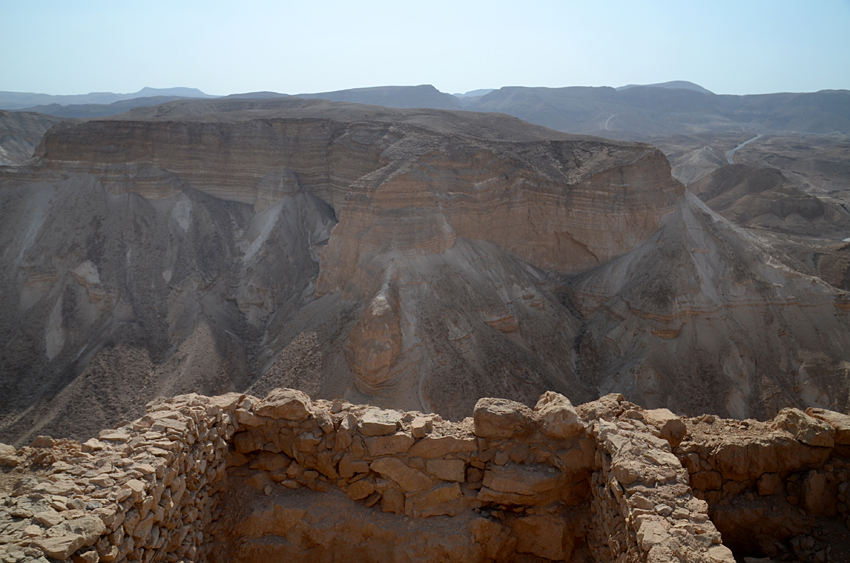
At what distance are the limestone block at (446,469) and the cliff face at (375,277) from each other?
386 inches

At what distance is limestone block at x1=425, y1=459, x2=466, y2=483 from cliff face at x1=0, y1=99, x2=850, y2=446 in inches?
386

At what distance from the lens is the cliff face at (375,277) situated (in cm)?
2048

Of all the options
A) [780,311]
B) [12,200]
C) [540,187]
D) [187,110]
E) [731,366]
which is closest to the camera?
[731,366]

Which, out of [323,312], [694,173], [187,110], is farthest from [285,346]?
[694,173]

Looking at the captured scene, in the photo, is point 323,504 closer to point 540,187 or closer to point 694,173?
point 540,187

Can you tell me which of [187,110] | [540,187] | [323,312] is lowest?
[323,312]

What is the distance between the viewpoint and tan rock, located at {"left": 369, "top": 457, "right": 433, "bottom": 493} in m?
8.28

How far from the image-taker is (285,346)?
874 inches

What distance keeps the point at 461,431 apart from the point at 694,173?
69.3 meters

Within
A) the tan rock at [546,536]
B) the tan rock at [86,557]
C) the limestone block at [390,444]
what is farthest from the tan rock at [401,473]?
the tan rock at [86,557]

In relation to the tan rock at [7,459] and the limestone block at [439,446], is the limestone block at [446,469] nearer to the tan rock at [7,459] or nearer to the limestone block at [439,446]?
the limestone block at [439,446]

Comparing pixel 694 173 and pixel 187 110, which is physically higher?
pixel 187 110

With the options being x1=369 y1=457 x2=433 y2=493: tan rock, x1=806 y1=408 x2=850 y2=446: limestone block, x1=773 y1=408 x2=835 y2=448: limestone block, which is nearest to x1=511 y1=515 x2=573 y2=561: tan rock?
x1=369 y1=457 x2=433 y2=493: tan rock

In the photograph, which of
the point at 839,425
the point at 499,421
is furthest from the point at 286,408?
the point at 839,425
